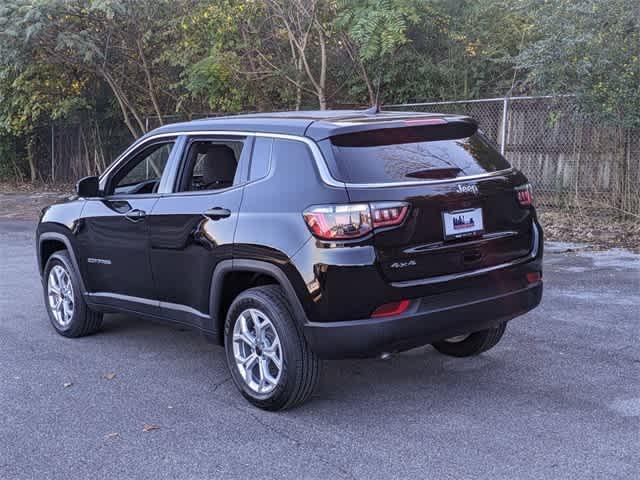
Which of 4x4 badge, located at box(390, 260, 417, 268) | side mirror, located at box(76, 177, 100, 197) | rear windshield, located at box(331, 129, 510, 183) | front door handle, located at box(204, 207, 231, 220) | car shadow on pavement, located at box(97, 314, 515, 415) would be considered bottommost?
car shadow on pavement, located at box(97, 314, 515, 415)

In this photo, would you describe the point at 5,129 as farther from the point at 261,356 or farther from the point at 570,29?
the point at 261,356

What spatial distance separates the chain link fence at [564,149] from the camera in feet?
35.7

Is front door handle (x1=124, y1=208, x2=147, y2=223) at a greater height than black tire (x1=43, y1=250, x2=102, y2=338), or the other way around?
front door handle (x1=124, y1=208, x2=147, y2=223)

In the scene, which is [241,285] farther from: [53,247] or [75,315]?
[53,247]

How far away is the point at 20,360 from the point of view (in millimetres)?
5922

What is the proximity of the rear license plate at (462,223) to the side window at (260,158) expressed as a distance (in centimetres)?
117

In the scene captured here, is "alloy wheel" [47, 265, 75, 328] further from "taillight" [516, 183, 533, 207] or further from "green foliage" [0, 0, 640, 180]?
"green foliage" [0, 0, 640, 180]

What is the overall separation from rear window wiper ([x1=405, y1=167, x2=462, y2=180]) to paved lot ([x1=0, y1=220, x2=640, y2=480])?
1.43 meters

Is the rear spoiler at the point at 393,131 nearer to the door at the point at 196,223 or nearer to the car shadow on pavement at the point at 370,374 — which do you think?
the door at the point at 196,223

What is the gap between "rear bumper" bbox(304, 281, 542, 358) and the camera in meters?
4.19

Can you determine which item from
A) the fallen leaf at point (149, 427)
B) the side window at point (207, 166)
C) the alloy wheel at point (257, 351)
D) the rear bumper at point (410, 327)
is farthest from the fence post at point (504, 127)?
the fallen leaf at point (149, 427)

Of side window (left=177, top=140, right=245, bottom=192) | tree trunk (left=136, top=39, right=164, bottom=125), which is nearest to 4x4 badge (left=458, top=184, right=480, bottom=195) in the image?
side window (left=177, top=140, right=245, bottom=192)

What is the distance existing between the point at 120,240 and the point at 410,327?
2618 millimetres

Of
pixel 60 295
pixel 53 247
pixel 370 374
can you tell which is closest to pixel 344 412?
pixel 370 374
